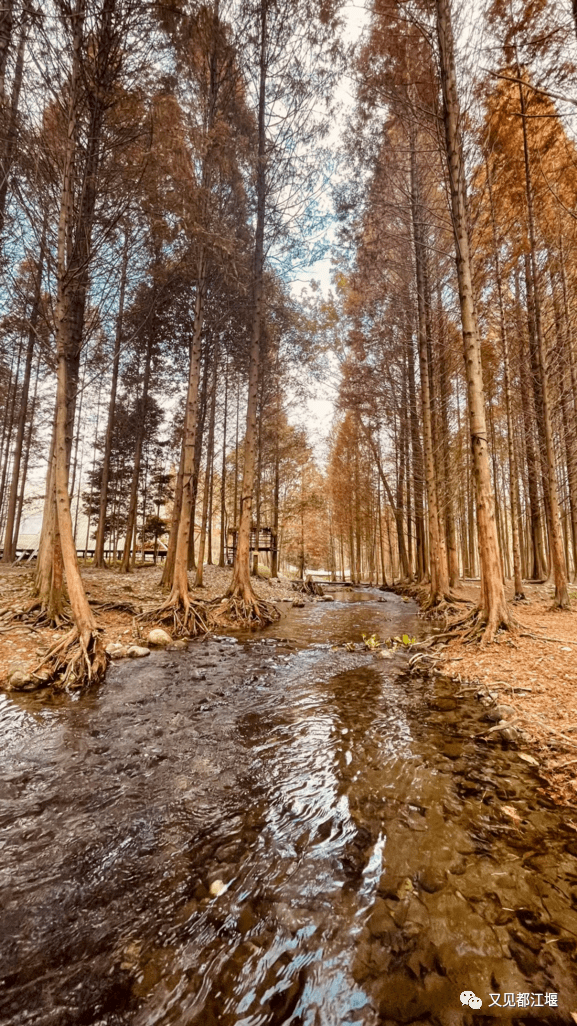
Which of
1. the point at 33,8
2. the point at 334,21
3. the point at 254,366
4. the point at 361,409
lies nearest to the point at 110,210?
the point at 33,8

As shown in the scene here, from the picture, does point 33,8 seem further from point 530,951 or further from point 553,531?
point 553,531

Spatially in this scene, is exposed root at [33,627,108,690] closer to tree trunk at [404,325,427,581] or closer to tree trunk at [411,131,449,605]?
tree trunk at [411,131,449,605]

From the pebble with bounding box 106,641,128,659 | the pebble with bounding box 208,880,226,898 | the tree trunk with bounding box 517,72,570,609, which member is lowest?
the pebble with bounding box 208,880,226,898

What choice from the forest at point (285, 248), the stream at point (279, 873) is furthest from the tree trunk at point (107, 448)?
the stream at point (279, 873)

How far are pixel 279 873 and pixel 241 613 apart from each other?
6.59 metres

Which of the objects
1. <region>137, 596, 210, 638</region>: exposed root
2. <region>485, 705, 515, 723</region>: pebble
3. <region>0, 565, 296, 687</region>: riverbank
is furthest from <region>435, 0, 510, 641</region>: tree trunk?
<region>0, 565, 296, 687</region>: riverbank

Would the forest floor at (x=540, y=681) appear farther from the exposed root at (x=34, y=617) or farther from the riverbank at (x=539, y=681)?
the exposed root at (x=34, y=617)

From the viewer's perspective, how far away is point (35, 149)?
4949 millimetres

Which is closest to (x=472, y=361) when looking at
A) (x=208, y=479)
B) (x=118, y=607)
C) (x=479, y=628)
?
(x=479, y=628)

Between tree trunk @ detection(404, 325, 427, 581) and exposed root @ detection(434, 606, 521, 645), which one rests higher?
tree trunk @ detection(404, 325, 427, 581)

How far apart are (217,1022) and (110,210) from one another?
8595 millimetres

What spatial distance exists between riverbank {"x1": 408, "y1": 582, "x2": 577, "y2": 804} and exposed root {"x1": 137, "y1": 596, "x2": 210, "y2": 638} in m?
4.34

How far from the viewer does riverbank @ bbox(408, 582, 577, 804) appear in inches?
101

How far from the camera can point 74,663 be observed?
4.48 m
